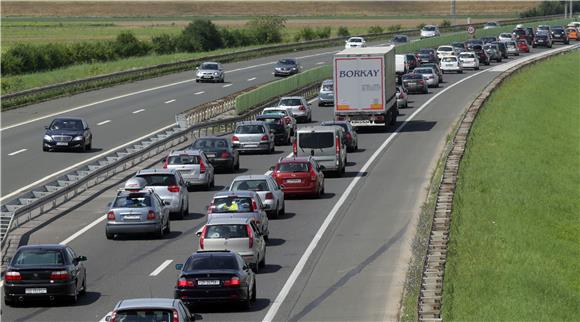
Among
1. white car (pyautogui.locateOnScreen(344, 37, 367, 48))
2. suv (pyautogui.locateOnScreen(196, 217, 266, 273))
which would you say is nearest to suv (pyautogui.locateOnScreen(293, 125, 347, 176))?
suv (pyautogui.locateOnScreen(196, 217, 266, 273))

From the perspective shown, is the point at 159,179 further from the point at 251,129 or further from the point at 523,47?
the point at 523,47

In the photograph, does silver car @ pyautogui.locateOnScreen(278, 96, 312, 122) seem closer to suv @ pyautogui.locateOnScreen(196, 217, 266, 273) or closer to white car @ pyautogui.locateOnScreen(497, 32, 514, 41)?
suv @ pyautogui.locateOnScreen(196, 217, 266, 273)

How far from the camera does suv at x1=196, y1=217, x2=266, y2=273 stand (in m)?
31.0

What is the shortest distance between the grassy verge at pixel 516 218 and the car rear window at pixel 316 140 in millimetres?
4940

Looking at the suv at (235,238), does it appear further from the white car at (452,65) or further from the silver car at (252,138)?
the white car at (452,65)

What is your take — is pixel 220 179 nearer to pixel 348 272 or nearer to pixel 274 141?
pixel 274 141

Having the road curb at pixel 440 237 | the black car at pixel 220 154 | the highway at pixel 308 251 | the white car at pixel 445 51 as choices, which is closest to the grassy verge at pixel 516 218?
the road curb at pixel 440 237

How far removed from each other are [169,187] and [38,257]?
12.8 m

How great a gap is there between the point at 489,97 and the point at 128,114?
21922mm

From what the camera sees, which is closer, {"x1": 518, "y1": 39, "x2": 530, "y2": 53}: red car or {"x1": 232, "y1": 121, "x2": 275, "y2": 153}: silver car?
{"x1": 232, "y1": 121, "x2": 275, "y2": 153}: silver car

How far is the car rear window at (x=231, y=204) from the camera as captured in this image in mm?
36300

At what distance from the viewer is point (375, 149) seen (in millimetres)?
59406

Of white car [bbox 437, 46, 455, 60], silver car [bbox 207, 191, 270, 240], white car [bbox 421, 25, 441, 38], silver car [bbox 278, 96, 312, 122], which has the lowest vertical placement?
white car [bbox 421, 25, 441, 38]

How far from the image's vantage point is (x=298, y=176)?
44750 millimetres
